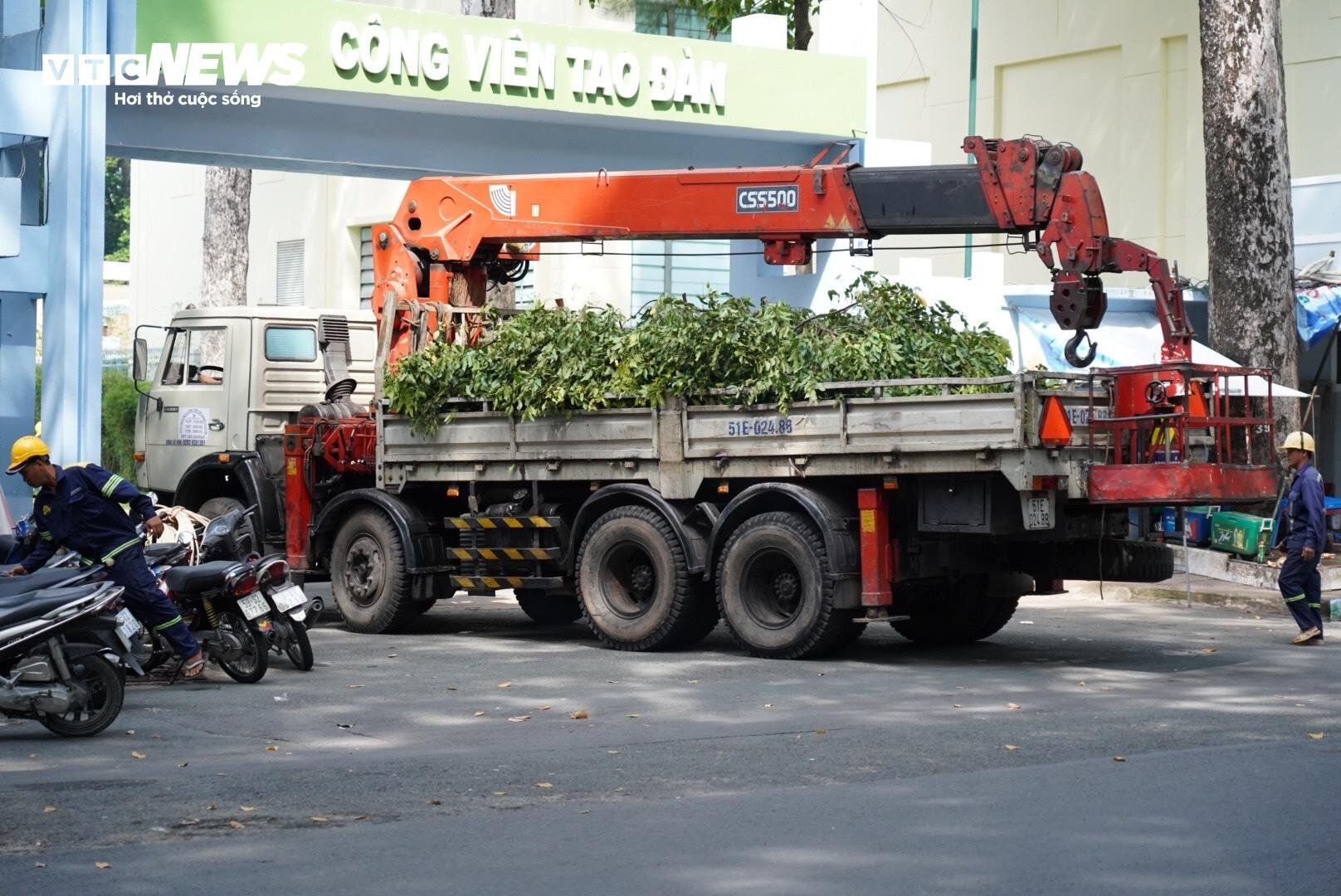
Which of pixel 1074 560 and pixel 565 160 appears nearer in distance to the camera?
pixel 1074 560

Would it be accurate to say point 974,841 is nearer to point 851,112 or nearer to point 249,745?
point 249,745

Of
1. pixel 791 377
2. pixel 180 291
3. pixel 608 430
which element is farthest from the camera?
pixel 180 291

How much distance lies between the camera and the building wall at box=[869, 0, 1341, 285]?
25422 millimetres

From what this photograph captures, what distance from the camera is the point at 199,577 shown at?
12.0 meters

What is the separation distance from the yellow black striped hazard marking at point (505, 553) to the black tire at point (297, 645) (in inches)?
95.5

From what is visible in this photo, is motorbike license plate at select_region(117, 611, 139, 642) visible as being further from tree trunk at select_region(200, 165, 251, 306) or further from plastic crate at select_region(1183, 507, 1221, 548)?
tree trunk at select_region(200, 165, 251, 306)

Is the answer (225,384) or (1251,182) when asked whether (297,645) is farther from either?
(1251,182)

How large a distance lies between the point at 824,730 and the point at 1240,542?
35.2 ft

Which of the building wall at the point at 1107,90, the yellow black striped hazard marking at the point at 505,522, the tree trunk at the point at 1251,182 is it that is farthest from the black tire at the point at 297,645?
the building wall at the point at 1107,90

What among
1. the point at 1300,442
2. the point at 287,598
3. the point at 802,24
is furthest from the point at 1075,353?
the point at 802,24

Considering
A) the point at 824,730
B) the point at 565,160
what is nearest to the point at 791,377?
the point at 824,730

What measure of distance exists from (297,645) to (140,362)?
546 cm

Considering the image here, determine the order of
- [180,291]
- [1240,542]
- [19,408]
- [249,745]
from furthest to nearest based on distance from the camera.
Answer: [180,291]
[1240,542]
[19,408]
[249,745]

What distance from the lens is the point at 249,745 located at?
959cm
